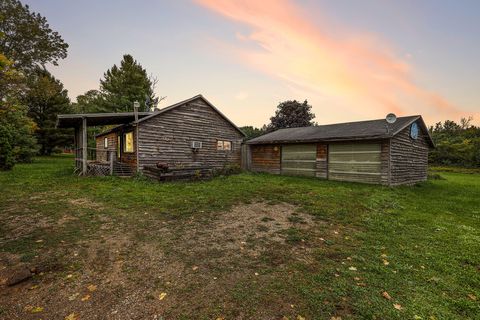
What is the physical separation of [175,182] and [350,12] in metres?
13.8

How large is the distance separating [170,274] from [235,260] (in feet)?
3.73

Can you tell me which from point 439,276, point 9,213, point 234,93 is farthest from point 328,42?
point 9,213

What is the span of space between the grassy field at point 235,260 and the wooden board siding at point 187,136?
24.4 feet

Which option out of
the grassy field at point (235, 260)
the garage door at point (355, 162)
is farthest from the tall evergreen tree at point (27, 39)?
the garage door at point (355, 162)

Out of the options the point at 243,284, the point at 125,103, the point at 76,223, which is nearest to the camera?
the point at 243,284

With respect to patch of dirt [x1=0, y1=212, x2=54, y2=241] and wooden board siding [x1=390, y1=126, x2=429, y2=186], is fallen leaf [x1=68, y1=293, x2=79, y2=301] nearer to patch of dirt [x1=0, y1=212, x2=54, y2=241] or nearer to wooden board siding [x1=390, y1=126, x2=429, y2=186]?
patch of dirt [x1=0, y1=212, x2=54, y2=241]

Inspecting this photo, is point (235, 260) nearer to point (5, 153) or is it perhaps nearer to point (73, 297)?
point (73, 297)

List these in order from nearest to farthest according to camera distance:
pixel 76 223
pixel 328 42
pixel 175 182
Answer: pixel 76 223 → pixel 175 182 → pixel 328 42

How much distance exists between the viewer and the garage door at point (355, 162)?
1343 centimetres

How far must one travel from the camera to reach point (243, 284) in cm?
336

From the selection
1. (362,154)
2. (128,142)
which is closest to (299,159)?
(362,154)

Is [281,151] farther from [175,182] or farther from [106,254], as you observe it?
[106,254]

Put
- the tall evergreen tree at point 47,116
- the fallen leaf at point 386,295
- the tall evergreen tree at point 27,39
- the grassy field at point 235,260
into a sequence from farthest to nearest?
1. the tall evergreen tree at point 47,116
2. the tall evergreen tree at point 27,39
3. the fallen leaf at point 386,295
4. the grassy field at point 235,260

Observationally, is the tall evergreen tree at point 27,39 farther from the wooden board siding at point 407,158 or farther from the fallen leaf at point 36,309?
the wooden board siding at point 407,158
